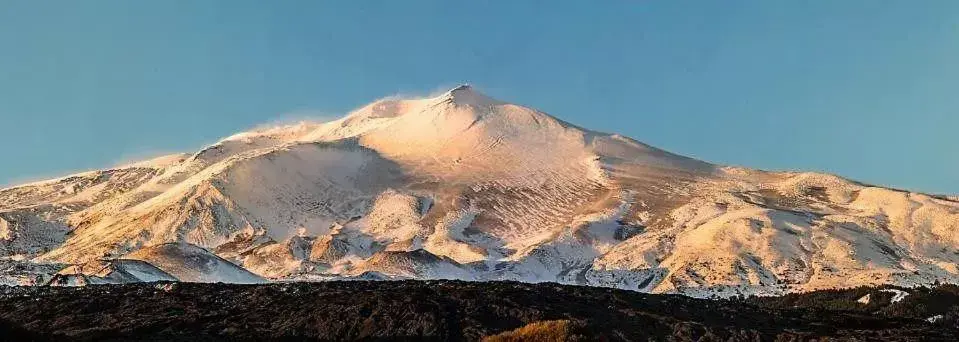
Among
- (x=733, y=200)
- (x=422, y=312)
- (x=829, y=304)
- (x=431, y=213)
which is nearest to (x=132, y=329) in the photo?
(x=422, y=312)

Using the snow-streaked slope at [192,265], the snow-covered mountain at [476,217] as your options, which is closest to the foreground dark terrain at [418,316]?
the snow-covered mountain at [476,217]

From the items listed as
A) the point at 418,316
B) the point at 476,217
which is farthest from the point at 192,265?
the point at 418,316

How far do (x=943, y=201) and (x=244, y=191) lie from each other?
75.5m

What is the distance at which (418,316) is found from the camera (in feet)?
131

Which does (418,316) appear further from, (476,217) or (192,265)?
(476,217)

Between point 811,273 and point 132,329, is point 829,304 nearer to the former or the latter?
point 811,273

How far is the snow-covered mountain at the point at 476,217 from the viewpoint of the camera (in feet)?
283

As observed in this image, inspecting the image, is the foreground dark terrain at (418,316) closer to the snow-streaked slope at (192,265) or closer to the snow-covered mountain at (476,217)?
the snow-covered mountain at (476,217)

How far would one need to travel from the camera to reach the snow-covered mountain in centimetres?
8631

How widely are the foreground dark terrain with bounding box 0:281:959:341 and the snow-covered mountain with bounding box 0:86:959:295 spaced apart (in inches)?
895

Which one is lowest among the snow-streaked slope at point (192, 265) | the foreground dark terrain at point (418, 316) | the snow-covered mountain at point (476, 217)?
the foreground dark terrain at point (418, 316)

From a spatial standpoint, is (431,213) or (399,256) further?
(431,213)

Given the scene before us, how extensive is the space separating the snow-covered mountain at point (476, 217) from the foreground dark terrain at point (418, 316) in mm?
22733

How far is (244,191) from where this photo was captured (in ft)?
381
